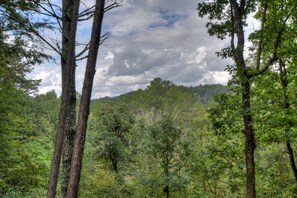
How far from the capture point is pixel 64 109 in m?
5.77

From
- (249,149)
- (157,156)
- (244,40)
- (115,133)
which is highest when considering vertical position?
(244,40)

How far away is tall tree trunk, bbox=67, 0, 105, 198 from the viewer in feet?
15.2

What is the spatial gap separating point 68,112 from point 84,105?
1.25 meters

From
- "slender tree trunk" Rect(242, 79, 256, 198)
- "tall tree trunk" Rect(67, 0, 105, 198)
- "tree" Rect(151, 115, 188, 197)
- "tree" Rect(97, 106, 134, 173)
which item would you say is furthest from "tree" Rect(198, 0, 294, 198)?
"tree" Rect(97, 106, 134, 173)

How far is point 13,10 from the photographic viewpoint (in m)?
5.74

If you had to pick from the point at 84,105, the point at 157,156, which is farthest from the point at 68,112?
the point at 157,156

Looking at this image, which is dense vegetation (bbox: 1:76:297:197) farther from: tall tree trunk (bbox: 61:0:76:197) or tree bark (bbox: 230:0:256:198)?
tall tree trunk (bbox: 61:0:76:197)

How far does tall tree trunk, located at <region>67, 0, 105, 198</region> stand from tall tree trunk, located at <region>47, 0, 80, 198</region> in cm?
92

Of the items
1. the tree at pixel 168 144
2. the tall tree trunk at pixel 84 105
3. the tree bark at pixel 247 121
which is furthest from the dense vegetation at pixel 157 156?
the tall tree trunk at pixel 84 105

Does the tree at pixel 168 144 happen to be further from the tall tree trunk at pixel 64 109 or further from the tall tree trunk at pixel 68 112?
the tall tree trunk at pixel 64 109

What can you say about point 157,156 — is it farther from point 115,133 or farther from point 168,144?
point 115,133

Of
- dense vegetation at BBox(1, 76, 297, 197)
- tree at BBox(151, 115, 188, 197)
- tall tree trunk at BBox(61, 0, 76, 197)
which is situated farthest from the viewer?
tree at BBox(151, 115, 188, 197)

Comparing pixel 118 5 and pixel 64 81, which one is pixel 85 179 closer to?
pixel 64 81

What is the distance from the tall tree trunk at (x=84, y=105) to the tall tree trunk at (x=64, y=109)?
3.02ft
